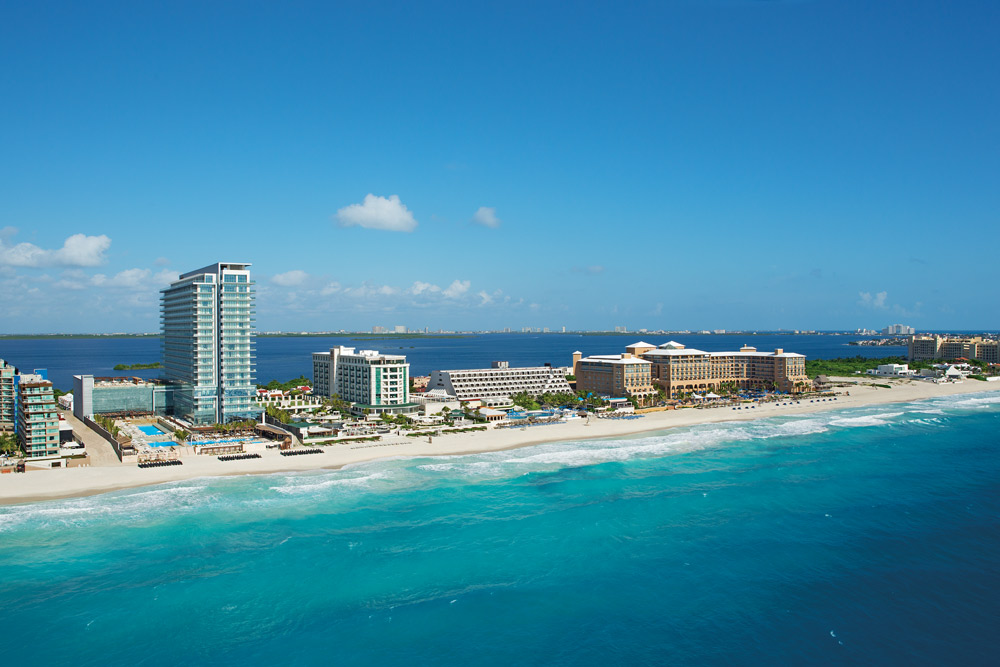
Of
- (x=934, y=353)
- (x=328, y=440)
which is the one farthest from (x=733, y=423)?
(x=934, y=353)

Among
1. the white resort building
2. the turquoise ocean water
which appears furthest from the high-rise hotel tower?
the turquoise ocean water

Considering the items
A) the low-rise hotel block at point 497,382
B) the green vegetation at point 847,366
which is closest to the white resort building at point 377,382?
the low-rise hotel block at point 497,382

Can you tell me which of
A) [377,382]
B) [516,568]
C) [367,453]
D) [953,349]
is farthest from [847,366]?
[516,568]

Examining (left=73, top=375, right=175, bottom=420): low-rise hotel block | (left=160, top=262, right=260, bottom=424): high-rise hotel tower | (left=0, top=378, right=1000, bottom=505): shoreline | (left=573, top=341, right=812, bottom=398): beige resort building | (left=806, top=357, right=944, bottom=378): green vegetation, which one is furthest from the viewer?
(left=806, top=357, right=944, bottom=378): green vegetation

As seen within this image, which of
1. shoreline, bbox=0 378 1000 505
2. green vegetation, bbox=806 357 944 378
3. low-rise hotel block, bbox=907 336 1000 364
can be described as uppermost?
low-rise hotel block, bbox=907 336 1000 364

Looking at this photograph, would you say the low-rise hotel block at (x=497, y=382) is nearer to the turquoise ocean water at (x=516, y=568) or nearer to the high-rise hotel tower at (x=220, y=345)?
the high-rise hotel tower at (x=220, y=345)

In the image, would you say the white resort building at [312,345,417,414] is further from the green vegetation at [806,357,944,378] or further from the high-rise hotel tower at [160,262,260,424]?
the green vegetation at [806,357,944,378]

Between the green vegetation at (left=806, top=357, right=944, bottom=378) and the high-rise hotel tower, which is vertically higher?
the high-rise hotel tower
